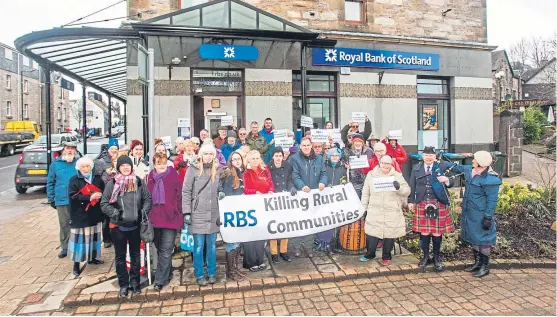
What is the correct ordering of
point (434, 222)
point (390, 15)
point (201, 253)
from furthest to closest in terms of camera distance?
point (390, 15) < point (434, 222) < point (201, 253)

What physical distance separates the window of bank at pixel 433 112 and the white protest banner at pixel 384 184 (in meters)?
8.75

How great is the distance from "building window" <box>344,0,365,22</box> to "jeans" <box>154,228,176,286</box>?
10312 millimetres

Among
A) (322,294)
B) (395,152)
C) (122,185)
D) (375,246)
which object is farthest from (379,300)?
(395,152)

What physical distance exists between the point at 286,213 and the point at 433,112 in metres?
10.1

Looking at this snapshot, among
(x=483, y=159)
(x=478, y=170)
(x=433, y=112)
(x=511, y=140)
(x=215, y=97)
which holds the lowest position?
(x=478, y=170)

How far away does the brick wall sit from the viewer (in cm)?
1135

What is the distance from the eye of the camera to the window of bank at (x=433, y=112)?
1325 centimetres

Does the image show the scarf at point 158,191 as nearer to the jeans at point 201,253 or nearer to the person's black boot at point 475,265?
the jeans at point 201,253

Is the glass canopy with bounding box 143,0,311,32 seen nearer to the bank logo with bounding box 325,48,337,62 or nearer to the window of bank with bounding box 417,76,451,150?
the bank logo with bounding box 325,48,337,62

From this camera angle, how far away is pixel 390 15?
41.3ft

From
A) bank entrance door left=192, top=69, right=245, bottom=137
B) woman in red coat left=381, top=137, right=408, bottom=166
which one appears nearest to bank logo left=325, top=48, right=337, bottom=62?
bank entrance door left=192, top=69, right=245, bottom=137

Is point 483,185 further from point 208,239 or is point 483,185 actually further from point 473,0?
point 473,0

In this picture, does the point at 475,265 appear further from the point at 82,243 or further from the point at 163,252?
the point at 82,243

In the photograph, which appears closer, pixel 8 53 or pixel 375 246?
pixel 375 246
